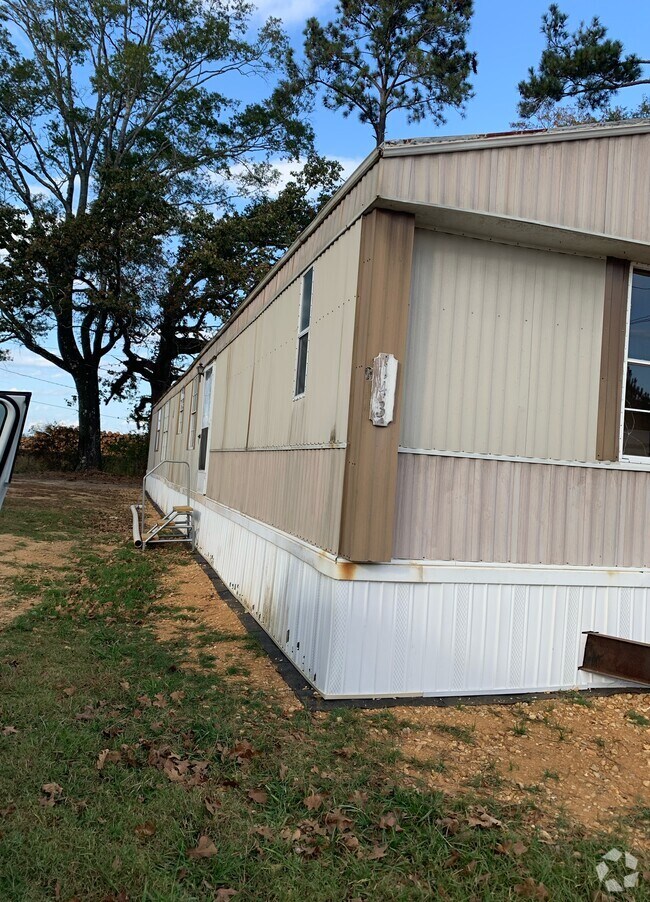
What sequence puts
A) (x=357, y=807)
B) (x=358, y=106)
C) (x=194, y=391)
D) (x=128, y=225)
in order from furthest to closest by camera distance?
(x=358, y=106)
(x=128, y=225)
(x=194, y=391)
(x=357, y=807)

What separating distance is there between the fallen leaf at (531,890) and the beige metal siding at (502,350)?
2.64 m

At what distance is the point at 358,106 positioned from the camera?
26.2 meters

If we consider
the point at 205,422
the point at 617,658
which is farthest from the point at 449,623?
the point at 205,422

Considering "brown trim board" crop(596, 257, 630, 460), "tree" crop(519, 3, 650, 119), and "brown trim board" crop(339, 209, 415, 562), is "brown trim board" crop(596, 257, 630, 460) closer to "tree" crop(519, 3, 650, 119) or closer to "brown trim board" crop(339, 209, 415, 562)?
"brown trim board" crop(339, 209, 415, 562)

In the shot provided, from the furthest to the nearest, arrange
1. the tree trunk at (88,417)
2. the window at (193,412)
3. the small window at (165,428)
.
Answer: the tree trunk at (88,417)
the small window at (165,428)
the window at (193,412)

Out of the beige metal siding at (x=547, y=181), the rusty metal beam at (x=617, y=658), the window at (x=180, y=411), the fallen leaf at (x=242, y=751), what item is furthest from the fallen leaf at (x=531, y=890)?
the window at (x=180, y=411)

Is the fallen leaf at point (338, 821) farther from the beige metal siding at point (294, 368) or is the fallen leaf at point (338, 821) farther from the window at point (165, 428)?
the window at point (165, 428)

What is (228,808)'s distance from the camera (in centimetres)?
314

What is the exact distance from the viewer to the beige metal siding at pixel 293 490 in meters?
4.79

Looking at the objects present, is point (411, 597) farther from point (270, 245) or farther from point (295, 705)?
point (270, 245)

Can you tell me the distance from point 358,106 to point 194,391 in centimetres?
1749

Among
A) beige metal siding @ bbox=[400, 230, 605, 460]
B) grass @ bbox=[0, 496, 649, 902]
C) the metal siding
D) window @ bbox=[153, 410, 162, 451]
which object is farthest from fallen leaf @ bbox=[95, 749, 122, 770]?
window @ bbox=[153, 410, 162, 451]

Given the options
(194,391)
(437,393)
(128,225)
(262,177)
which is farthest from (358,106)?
(437,393)

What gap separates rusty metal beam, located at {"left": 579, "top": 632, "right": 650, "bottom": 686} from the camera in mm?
4934
